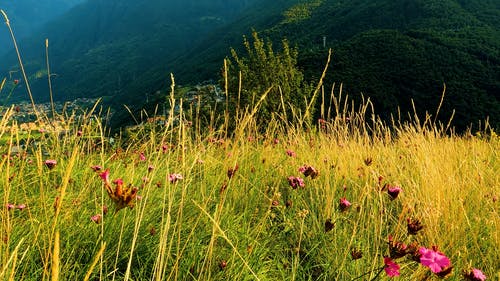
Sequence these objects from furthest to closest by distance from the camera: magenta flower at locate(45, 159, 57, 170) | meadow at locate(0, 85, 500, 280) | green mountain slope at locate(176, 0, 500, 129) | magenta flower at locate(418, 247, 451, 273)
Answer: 1. green mountain slope at locate(176, 0, 500, 129)
2. magenta flower at locate(45, 159, 57, 170)
3. meadow at locate(0, 85, 500, 280)
4. magenta flower at locate(418, 247, 451, 273)

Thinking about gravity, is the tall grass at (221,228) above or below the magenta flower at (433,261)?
below

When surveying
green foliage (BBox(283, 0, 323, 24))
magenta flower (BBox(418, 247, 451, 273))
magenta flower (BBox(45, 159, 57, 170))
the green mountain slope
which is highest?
magenta flower (BBox(45, 159, 57, 170))

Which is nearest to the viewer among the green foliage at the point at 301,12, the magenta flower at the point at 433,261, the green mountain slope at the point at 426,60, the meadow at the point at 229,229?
the magenta flower at the point at 433,261

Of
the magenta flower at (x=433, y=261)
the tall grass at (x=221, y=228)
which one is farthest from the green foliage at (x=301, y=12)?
the magenta flower at (x=433, y=261)

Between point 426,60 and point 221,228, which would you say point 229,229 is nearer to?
point 221,228

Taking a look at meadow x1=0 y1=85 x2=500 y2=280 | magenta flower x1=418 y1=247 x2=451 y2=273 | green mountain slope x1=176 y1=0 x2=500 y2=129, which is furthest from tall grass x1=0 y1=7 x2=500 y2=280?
green mountain slope x1=176 y1=0 x2=500 y2=129

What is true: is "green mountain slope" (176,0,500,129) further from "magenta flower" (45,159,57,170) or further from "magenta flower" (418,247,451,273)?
"magenta flower" (418,247,451,273)

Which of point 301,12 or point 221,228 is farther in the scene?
point 301,12

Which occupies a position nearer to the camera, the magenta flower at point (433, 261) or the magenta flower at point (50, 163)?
the magenta flower at point (433, 261)

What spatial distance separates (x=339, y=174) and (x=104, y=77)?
210 m

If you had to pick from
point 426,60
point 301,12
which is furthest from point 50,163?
point 301,12

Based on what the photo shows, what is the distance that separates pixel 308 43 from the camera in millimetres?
101312

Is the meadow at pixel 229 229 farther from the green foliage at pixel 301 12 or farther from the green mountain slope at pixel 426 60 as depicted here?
the green foliage at pixel 301 12

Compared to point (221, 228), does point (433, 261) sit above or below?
above
